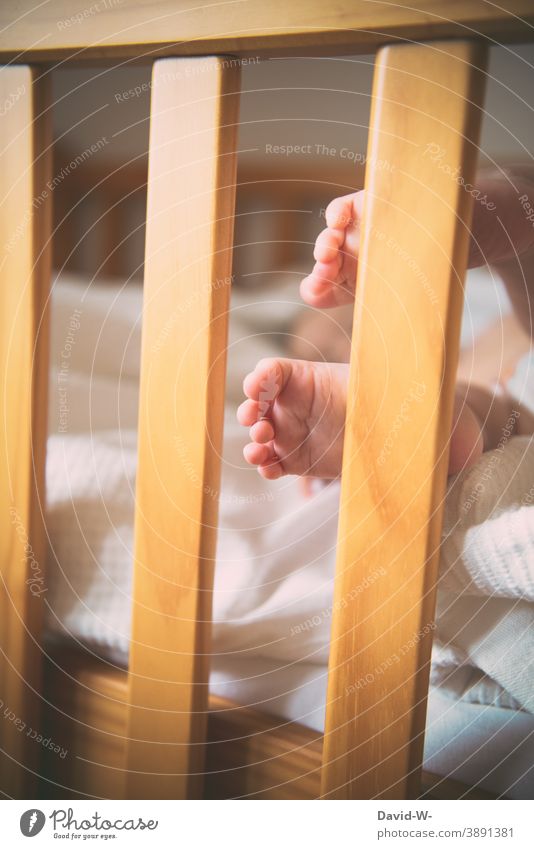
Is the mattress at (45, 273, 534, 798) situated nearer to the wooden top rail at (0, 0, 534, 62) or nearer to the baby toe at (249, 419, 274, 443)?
the baby toe at (249, 419, 274, 443)

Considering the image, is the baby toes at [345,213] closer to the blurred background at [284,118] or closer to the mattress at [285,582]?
the blurred background at [284,118]

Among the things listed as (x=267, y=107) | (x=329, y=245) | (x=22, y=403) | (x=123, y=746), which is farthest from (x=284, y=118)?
(x=123, y=746)

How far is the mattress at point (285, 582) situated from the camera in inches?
15.2

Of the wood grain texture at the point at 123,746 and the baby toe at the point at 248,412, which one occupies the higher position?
the baby toe at the point at 248,412

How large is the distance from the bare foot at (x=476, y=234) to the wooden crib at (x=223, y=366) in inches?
1.8

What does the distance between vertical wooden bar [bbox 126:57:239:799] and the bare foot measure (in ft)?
0.18

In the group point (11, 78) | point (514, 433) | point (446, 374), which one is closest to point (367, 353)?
point (446, 374)

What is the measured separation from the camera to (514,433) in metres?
0.45

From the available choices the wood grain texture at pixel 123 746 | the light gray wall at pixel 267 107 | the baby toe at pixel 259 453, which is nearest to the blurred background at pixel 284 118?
the light gray wall at pixel 267 107

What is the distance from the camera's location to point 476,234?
14.8 inches

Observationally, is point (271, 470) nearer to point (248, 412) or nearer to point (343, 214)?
point (248, 412)
